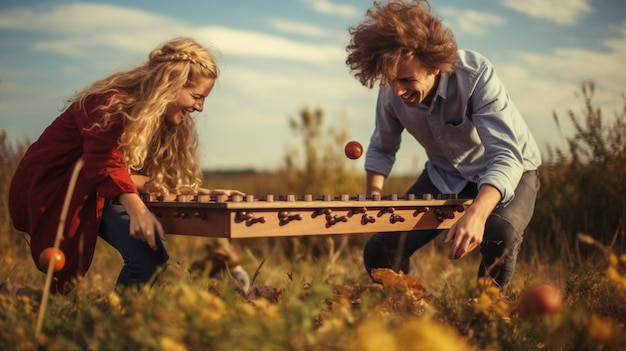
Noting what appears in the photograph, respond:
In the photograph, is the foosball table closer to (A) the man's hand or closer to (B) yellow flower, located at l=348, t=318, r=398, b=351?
(A) the man's hand

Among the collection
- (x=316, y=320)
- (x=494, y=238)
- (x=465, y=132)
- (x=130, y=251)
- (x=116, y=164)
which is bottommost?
(x=316, y=320)

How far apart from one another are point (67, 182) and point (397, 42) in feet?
6.23

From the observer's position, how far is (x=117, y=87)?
3.70 m

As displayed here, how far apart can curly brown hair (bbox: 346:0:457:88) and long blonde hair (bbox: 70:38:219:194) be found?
87cm

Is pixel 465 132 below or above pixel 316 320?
above

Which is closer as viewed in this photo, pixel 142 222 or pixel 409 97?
pixel 142 222

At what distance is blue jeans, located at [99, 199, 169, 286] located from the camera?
3.40 metres

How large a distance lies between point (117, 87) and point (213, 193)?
78cm

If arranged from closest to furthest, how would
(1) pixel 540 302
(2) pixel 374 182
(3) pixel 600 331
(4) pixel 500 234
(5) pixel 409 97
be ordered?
(3) pixel 600 331 → (1) pixel 540 302 → (4) pixel 500 234 → (5) pixel 409 97 → (2) pixel 374 182

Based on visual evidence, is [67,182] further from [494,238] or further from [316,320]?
[494,238]

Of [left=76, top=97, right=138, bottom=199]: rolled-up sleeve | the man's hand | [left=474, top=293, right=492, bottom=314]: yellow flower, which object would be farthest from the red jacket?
[left=474, top=293, right=492, bottom=314]: yellow flower

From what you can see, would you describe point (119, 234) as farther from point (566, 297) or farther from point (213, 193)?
point (566, 297)

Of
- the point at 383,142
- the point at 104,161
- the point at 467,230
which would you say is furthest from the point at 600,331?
the point at 383,142

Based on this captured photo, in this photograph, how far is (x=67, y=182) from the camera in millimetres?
3527
